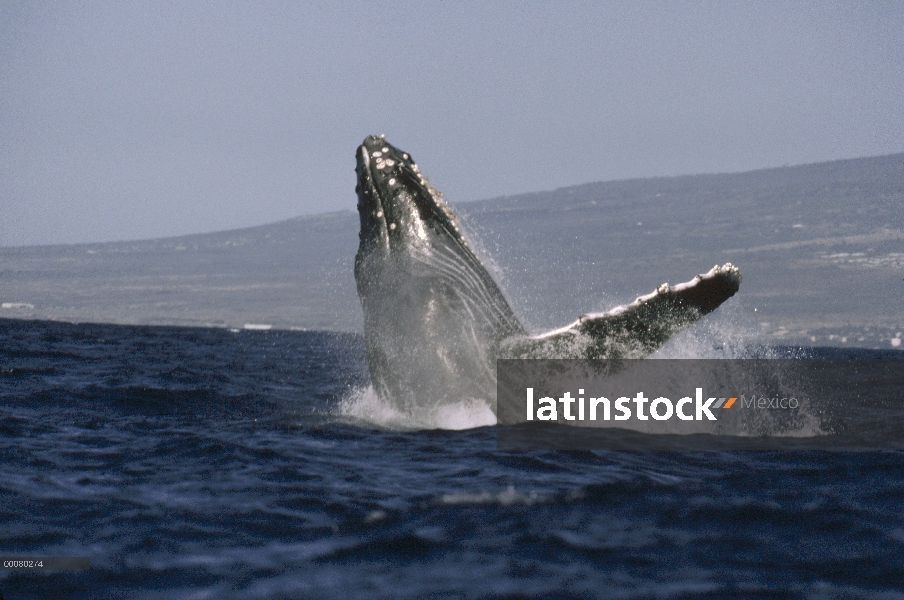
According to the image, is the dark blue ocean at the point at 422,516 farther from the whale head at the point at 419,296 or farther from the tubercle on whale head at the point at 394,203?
the tubercle on whale head at the point at 394,203

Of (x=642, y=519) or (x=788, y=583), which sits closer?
(x=788, y=583)

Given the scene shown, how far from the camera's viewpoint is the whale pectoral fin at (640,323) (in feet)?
25.0

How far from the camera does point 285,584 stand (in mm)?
4445

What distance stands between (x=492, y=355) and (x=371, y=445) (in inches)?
57.4

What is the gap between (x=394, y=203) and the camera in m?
9.18

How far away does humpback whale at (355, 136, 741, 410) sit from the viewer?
345 inches

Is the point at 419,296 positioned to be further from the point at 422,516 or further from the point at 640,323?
the point at 422,516

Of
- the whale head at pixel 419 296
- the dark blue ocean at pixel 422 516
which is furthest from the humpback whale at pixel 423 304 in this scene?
the dark blue ocean at pixel 422 516

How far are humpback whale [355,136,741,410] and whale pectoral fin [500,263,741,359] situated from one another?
0.08 feet

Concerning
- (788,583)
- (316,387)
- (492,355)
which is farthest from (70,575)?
(316,387)

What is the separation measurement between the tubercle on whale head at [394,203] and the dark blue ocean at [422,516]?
1.74 m

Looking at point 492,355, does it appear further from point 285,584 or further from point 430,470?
point 285,584

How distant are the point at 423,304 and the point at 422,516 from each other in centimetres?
357

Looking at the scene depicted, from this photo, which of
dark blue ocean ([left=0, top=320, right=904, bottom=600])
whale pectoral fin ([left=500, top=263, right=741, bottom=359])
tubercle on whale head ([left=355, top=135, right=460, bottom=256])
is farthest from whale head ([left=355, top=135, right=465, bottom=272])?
dark blue ocean ([left=0, top=320, right=904, bottom=600])
